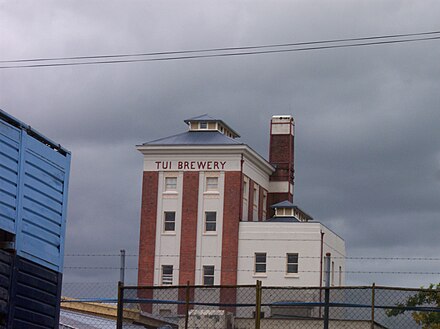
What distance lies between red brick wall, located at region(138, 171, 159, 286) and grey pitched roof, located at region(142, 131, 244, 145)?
2.48 m

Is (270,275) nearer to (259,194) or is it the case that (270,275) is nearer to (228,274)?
(228,274)

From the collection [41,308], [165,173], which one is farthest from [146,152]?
[41,308]

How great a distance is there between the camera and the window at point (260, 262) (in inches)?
2712

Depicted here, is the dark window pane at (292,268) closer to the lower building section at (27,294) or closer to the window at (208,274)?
the window at (208,274)

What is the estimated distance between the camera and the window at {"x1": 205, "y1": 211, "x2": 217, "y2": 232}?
231 ft

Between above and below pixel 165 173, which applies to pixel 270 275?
below

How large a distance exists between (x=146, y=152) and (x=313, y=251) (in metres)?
13.2

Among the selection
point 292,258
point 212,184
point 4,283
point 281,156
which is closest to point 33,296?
point 4,283

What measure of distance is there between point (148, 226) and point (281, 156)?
12.6 metres

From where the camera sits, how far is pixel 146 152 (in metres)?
71.6

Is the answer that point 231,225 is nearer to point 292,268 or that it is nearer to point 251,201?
point 251,201

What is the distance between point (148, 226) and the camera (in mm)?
70750

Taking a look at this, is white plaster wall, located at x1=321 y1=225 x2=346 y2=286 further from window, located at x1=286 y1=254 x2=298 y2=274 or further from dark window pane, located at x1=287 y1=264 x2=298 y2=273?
dark window pane, located at x1=287 y1=264 x2=298 y2=273

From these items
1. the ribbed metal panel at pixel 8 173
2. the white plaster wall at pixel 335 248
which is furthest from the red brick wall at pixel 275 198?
the ribbed metal panel at pixel 8 173
